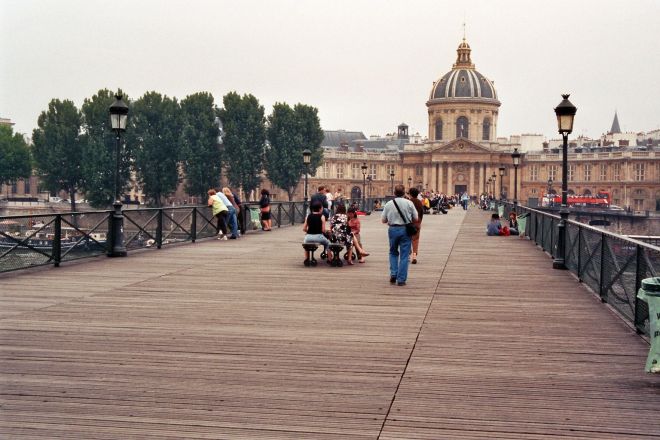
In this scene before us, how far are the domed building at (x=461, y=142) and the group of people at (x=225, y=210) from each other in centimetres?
12059

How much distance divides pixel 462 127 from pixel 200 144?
237 feet

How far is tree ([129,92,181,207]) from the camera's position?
86312 millimetres

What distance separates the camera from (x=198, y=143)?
86750mm

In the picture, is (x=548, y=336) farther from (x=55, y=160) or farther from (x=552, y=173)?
(x=552, y=173)

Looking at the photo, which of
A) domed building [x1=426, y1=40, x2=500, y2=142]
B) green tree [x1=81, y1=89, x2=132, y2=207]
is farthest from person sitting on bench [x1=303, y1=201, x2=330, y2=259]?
domed building [x1=426, y1=40, x2=500, y2=142]

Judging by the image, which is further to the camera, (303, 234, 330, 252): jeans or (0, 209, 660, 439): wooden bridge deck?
(303, 234, 330, 252): jeans

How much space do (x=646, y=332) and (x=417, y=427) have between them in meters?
4.56

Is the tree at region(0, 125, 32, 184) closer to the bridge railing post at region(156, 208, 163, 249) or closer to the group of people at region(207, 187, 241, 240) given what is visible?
the group of people at region(207, 187, 241, 240)

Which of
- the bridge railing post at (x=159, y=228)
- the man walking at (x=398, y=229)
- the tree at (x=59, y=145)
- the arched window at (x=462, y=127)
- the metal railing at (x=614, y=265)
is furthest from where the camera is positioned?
the arched window at (x=462, y=127)

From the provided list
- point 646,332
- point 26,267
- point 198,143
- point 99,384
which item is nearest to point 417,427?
point 99,384

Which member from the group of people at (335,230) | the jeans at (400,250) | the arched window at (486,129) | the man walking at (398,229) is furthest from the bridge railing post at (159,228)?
the arched window at (486,129)

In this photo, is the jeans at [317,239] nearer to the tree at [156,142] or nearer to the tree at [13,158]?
the tree at [156,142]

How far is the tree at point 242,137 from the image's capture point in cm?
9088

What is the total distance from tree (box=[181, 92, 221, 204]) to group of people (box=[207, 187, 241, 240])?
203ft
